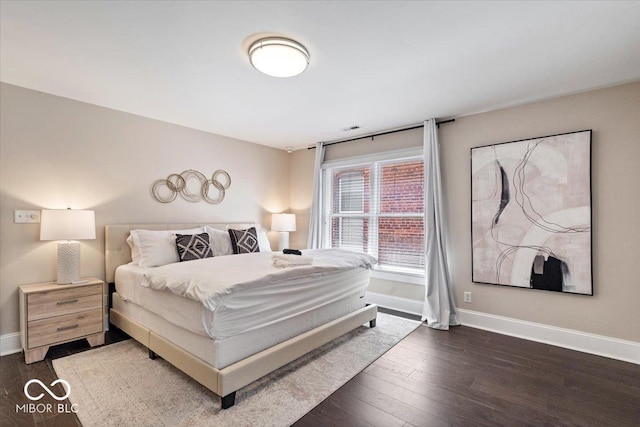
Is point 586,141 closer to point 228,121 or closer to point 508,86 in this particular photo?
point 508,86

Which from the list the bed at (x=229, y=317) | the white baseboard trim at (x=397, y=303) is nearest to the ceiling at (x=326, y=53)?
the bed at (x=229, y=317)

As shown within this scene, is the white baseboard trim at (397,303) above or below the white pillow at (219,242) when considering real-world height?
below

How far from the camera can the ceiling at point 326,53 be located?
5.84 feet

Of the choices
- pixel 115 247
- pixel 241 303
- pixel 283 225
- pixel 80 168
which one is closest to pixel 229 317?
pixel 241 303

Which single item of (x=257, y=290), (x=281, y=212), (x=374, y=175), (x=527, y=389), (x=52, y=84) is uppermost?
(x=52, y=84)

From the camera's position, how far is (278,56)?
7.02ft

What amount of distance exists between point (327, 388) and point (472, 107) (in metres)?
3.22

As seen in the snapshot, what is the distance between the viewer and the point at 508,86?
2797 mm

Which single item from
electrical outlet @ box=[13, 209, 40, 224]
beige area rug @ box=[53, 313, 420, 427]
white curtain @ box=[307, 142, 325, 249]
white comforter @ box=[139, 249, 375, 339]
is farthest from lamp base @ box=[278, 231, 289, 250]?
electrical outlet @ box=[13, 209, 40, 224]

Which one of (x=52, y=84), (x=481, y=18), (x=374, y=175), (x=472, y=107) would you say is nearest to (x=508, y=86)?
(x=472, y=107)

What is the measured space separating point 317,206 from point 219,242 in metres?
1.78

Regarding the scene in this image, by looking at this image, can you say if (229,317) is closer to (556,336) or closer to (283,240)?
(283,240)

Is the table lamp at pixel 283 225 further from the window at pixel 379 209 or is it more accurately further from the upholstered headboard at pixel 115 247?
the upholstered headboard at pixel 115 247

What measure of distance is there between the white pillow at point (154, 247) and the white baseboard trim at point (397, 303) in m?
2.70
